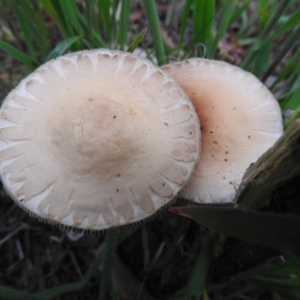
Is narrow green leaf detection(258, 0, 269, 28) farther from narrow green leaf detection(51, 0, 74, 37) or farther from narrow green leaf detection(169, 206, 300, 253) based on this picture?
narrow green leaf detection(169, 206, 300, 253)

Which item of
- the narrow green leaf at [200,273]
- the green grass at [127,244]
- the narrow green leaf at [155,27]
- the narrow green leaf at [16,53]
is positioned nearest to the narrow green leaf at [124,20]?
the green grass at [127,244]

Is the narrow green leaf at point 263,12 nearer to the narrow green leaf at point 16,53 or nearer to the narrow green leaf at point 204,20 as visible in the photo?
the narrow green leaf at point 204,20

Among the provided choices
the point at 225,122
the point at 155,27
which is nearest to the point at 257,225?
the point at 225,122

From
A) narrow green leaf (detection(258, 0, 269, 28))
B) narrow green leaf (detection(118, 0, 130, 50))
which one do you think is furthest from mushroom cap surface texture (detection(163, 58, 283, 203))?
narrow green leaf (detection(258, 0, 269, 28))

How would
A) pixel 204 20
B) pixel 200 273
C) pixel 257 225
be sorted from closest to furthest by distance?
pixel 257 225 → pixel 200 273 → pixel 204 20

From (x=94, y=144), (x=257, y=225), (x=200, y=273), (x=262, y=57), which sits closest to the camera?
(x=257, y=225)

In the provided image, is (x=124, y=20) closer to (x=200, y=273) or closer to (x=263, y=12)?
(x=263, y=12)
